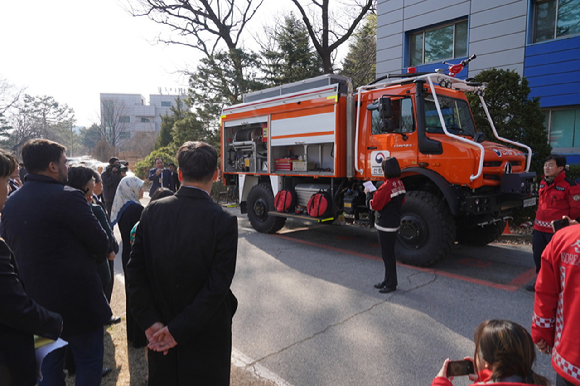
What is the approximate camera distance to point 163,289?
1958 millimetres

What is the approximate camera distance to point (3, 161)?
1.76m

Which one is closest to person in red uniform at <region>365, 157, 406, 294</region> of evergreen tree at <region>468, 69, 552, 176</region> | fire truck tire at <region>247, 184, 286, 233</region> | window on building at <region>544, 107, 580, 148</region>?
fire truck tire at <region>247, 184, 286, 233</region>

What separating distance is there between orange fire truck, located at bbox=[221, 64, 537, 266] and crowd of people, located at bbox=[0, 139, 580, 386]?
3849 millimetres

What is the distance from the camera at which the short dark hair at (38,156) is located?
2326 millimetres

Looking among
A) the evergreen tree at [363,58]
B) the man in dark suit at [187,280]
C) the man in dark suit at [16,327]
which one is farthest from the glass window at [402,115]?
the evergreen tree at [363,58]

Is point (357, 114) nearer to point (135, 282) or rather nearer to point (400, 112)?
point (400, 112)

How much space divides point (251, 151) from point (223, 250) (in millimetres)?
7908

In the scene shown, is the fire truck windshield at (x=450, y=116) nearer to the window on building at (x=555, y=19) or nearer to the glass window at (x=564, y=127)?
the glass window at (x=564, y=127)

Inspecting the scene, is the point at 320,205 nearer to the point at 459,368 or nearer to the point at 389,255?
Answer: the point at 389,255

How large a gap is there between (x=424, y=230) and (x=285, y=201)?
3.20 m

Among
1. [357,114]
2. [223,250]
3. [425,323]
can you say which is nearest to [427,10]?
[357,114]

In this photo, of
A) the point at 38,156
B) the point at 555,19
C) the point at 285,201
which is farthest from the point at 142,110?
the point at 38,156

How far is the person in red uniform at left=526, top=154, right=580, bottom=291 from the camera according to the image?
4.49m

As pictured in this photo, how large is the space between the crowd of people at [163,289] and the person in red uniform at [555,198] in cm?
309
